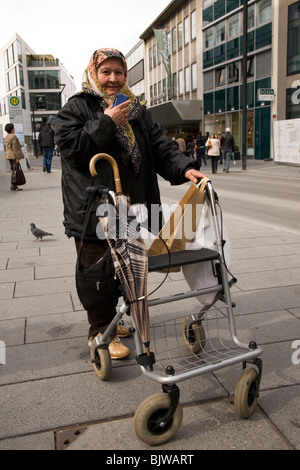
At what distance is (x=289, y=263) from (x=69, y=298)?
8.29 ft

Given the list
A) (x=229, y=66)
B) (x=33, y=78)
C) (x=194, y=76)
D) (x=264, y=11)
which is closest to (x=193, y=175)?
(x=264, y=11)

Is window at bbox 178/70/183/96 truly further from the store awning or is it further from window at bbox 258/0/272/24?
window at bbox 258/0/272/24

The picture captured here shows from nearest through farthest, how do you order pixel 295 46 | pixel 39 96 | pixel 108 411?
1. pixel 108 411
2. pixel 295 46
3. pixel 39 96

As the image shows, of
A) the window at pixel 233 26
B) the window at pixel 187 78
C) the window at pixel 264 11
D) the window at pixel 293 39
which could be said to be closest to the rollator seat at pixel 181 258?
the window at pixel 293 39

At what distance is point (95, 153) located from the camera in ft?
8.68

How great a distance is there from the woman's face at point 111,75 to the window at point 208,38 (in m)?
31.1

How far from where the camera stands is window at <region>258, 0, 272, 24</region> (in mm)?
23750

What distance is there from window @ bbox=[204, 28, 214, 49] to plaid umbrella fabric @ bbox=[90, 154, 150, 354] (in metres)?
31.8

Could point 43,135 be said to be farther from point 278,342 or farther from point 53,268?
point 278,342

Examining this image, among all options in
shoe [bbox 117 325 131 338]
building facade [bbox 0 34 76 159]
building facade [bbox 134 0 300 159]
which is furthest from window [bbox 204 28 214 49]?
building facade [bbox 0 34 76 159]

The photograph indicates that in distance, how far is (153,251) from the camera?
284cm

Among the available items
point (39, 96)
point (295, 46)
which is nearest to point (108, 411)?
point (295, 46)

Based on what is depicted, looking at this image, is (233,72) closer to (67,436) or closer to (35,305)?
(35,305)

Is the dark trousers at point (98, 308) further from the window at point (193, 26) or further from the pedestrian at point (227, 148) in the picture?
the window at point (193, 26)
